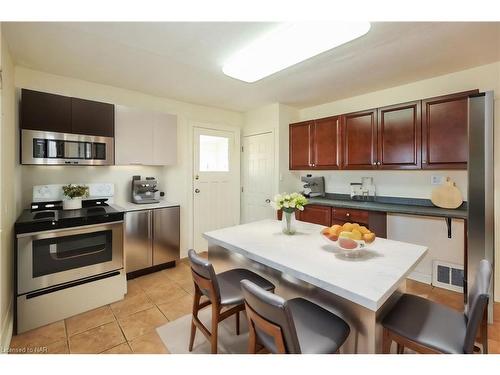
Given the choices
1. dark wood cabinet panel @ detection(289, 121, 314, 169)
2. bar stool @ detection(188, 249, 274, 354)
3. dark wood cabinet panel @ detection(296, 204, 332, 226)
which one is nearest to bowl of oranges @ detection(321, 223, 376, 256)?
bar stool @ detection(188, 249, 274, 354)

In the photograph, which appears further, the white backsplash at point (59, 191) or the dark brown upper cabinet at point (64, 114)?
the white backsplash at point (59, 191)

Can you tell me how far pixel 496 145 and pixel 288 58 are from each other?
2261mm

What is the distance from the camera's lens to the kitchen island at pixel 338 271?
1085mm

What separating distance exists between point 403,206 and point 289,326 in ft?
8.32

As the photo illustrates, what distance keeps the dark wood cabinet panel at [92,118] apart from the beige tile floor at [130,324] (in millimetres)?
1791

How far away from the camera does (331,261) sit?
4.46ft

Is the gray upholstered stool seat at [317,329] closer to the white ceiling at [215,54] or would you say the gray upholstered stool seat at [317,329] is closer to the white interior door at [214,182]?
the white ceiling at [215,54]

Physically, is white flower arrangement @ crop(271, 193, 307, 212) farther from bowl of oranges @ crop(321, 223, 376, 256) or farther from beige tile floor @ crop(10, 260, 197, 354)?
beige tile floor @ crop(10, 260, 197, 354)

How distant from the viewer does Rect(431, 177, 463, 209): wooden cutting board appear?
258 cm

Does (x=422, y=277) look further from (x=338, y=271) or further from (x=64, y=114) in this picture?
(x=64, y=114)

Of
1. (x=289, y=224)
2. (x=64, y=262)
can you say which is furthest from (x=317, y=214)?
(x=64, y=262)

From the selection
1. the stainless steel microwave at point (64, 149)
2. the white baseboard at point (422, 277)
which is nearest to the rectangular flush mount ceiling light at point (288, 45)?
the stainless steel microwave at point (64, 149)

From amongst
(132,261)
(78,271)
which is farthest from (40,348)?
(132,261)

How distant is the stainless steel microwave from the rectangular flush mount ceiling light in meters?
1.64
